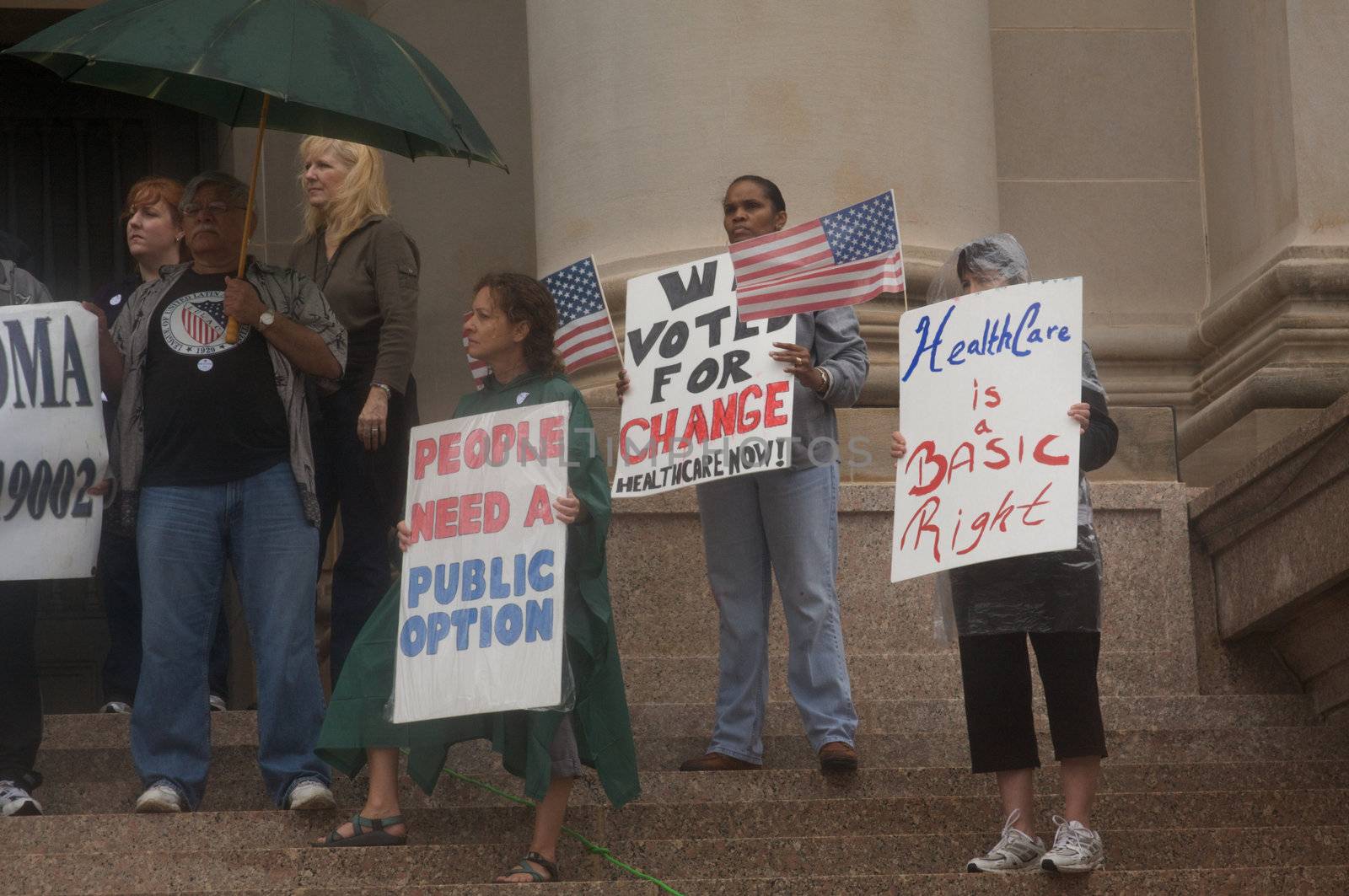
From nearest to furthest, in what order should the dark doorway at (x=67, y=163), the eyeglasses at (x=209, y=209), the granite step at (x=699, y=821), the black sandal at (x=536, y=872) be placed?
the black sandal at (x=536, y=872) < the granite step at (x=699, y=821) < the eyeglasses at (x=209, y=209) < the dark doorway at (x=67, y=163)

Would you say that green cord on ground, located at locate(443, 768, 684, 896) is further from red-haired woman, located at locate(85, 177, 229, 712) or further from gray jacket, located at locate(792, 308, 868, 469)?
red-haired woman, located at locate(85, 177, 229, 712)

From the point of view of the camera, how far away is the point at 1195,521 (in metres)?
9.09

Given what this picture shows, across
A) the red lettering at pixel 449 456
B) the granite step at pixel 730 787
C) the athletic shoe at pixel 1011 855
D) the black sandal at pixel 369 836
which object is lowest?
the athletic shoe at pixel 1011 855

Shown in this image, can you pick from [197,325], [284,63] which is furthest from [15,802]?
[284,63]

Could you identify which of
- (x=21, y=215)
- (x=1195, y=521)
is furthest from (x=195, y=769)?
(x=21, y=215)

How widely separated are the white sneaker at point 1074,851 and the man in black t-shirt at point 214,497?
218 centimetres

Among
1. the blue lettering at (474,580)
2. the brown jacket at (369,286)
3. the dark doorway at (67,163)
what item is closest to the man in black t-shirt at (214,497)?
the blue lettering at (474,580)

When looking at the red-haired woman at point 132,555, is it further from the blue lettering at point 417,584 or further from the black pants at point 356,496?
the blue lettering at point 417,584

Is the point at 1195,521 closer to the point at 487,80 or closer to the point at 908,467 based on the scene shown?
the point at 908,467

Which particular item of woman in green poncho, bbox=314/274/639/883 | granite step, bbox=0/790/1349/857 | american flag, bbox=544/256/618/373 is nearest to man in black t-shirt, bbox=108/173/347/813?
granite step, bbox=0/790/1349/857

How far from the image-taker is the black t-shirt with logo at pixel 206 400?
6.96 meters

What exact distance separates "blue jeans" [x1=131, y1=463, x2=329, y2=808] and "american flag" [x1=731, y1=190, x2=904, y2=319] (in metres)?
1.74

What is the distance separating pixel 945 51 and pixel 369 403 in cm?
401

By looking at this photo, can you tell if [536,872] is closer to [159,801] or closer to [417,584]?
[417,584]
